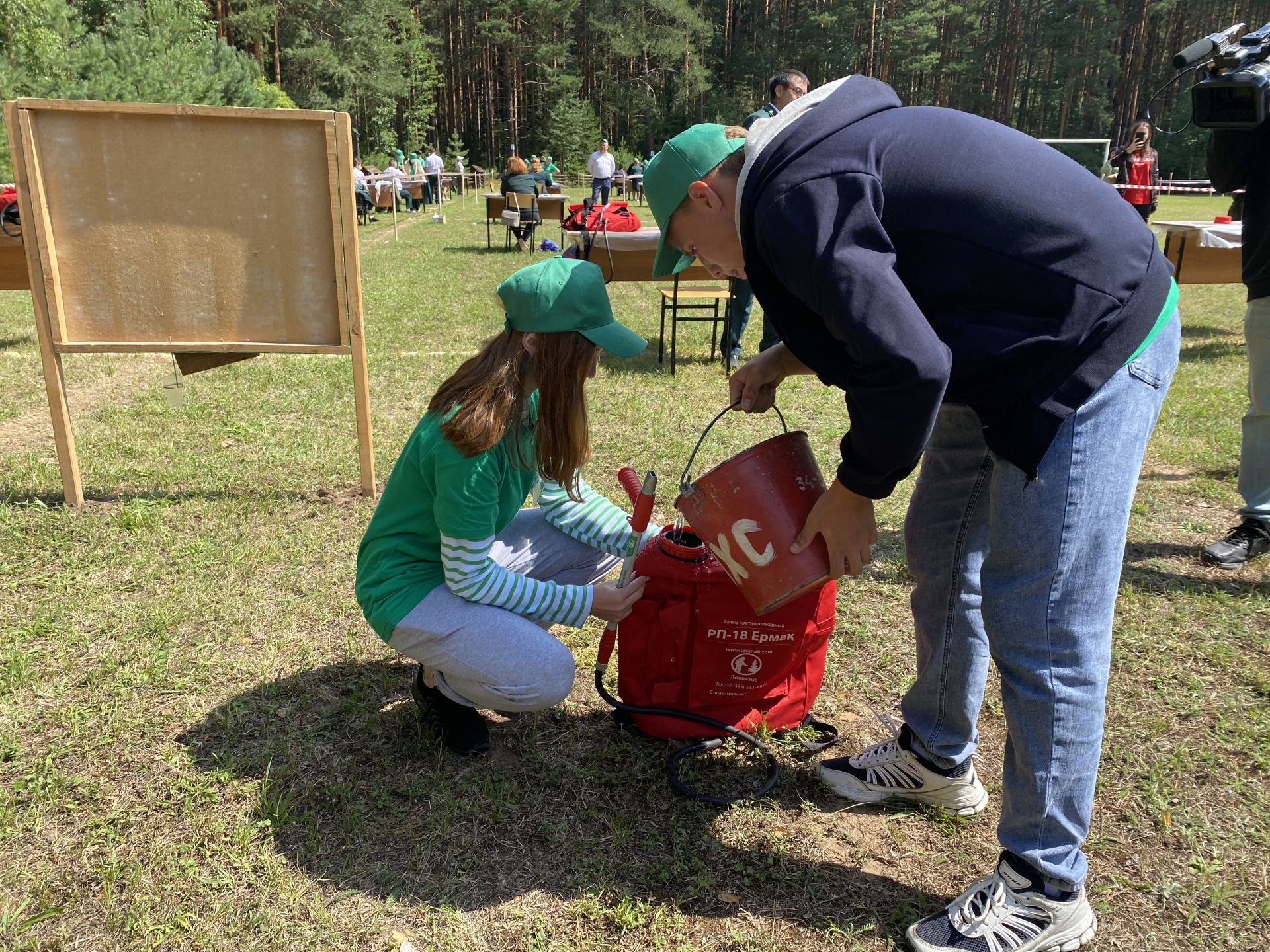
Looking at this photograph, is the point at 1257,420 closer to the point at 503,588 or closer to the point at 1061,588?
the point at 1061,588

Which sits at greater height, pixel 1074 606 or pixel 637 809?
pixel 1074 606

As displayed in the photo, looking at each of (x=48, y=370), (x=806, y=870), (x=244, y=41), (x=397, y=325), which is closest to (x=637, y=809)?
(x=806, y=870)

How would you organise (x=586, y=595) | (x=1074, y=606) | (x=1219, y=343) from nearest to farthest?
(x=1074, y=606) → (x=586, y=595) → (x=1219, y=343)

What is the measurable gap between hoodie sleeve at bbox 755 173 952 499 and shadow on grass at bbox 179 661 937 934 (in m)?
1.15

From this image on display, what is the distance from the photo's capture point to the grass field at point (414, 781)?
1937mm

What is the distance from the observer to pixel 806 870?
207 centimetres

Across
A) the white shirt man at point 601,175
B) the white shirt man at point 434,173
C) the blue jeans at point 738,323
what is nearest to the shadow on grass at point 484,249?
the white shirt man at point 601,175

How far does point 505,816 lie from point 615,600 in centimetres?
60

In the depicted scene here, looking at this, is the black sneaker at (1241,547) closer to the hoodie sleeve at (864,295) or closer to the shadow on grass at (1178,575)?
the shadow on grass at (1178,575)

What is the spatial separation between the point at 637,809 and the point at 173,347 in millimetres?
2751

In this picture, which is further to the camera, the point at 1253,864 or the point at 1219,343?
the point at 1219,343

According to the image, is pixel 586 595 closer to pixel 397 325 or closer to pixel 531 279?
pixel 531 279

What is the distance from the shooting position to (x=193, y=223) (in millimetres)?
3625

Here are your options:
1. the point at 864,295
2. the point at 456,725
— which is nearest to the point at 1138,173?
the point at 456,725
